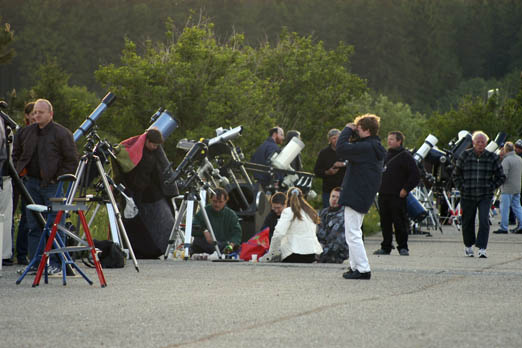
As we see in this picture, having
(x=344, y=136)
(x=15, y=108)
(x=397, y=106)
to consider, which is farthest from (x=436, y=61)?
(x=344, y=136)

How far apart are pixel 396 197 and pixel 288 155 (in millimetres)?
2851

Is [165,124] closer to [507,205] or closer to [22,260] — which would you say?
[22,260]

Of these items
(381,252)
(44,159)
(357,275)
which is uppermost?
(44,159)

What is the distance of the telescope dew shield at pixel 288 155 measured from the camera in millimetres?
17625

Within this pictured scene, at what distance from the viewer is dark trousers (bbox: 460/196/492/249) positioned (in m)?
14.6

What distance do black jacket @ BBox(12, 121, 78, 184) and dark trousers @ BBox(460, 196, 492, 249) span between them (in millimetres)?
6363

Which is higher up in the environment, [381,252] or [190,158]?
[190,158]

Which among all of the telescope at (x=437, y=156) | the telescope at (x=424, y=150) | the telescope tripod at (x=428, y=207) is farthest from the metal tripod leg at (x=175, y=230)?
the telescope at (x=437, y=156)

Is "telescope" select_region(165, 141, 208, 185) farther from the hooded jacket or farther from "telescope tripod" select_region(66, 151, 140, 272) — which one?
the hooded jacket

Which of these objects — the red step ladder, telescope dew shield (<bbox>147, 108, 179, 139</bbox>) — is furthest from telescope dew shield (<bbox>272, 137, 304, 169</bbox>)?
the red step ladder

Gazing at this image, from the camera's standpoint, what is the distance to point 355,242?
36.1ft

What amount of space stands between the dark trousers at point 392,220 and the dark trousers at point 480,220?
3.33 ft

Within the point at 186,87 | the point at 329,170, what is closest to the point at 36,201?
the point at 329,170

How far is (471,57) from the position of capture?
400 ft
